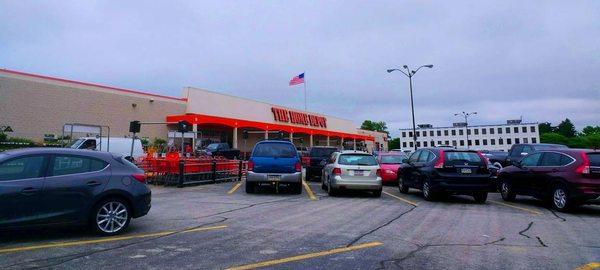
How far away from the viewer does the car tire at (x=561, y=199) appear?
36.1 ft

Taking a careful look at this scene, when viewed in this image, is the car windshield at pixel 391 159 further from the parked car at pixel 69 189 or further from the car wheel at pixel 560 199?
the parked car at pixel 69 189

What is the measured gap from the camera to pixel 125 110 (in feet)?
114

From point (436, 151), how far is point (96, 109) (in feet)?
88.3

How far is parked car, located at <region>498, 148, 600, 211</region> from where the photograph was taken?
10641mm

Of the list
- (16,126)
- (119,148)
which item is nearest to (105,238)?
(119,148)

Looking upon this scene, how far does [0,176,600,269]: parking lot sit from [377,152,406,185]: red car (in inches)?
306

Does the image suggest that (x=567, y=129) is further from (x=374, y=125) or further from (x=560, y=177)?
(x=560, y=177)

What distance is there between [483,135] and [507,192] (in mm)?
113486

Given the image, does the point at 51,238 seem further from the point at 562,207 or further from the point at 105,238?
the point at 562,207

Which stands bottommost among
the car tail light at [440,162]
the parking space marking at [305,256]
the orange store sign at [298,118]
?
the parking space marking at [305,256]

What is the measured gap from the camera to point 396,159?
20297 millimetres

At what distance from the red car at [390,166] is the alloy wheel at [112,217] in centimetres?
1295

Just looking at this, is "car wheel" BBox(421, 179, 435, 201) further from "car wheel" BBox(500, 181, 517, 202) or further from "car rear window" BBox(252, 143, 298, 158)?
"car rear window" BBox(252, 143, 298, 158)

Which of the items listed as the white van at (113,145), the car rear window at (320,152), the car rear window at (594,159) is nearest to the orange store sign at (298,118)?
the white van at (113,145)
